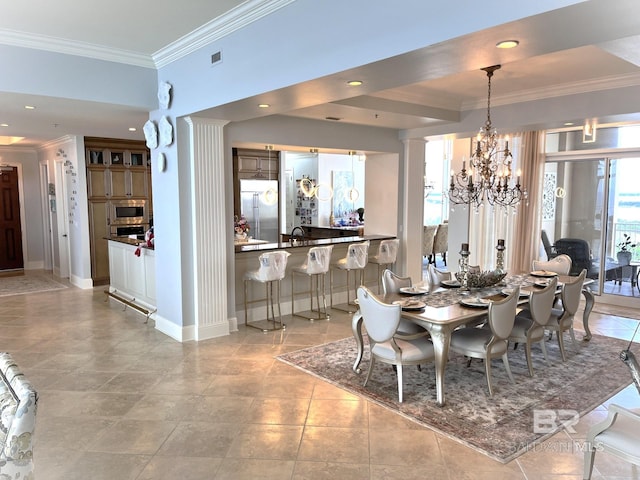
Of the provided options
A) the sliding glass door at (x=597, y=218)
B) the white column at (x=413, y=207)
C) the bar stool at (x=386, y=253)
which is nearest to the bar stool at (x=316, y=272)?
the bar stool at (x=386, y=253)

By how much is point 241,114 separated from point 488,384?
11.7 feet

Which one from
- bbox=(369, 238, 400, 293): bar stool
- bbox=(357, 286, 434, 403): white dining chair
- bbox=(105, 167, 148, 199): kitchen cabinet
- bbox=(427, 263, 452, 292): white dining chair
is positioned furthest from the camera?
bbox=(105, 167, 148, 199): kitchen cabinet

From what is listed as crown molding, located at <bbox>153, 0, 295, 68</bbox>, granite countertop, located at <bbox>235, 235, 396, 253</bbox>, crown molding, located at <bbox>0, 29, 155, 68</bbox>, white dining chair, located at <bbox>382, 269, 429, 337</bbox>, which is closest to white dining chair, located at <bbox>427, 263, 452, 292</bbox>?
white dining chair, located at <bbox>382, 269, 429, 337</bbox>

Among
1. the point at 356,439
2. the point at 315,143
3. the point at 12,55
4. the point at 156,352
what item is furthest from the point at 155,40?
the point at 356,439

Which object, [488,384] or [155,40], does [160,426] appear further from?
[155,40]

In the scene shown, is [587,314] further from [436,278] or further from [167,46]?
[167,46]

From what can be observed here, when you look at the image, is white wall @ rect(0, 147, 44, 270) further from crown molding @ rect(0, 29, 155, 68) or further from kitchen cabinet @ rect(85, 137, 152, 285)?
crown molding @ rect(0, 29, 155, 68)

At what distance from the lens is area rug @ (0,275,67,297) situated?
313 inches

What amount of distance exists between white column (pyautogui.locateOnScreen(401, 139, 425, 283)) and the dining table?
2.55 meters

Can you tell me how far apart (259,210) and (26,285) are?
15.6 feet

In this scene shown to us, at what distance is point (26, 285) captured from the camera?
8.48 meters

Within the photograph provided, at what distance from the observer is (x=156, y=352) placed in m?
4.91

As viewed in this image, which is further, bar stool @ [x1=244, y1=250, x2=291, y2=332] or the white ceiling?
bar stool @ [x1=244, y1=250, x2=291, y2=332]

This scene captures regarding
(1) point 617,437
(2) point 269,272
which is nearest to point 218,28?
(2) point 269,272
